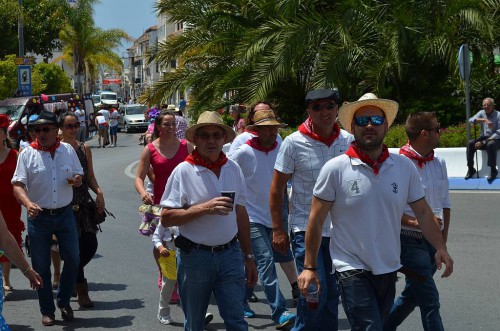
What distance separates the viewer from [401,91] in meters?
24.2

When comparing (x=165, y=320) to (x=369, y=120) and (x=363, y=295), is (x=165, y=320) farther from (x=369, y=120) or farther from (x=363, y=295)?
(x=369, y=120)

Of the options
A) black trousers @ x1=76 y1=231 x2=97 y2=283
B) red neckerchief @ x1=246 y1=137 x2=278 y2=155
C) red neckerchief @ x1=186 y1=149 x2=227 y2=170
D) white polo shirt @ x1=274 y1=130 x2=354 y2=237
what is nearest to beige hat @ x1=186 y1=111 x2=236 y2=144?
red neckerchief @ x1=186 y1=149 x2=227 y2=170

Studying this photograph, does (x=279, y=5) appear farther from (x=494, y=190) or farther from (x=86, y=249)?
(x=86, y=249)

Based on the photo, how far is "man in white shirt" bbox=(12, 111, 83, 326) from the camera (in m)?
7.55

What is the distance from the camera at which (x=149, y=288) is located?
919 centimetres

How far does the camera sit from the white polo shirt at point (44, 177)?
760cm

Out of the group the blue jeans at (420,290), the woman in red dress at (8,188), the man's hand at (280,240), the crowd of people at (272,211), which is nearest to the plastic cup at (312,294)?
the crowd of people at (272,211)

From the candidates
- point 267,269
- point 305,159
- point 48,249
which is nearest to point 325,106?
→ point 305,159

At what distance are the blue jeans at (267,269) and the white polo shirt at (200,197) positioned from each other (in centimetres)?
172

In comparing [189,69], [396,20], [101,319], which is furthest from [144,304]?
[189,69]

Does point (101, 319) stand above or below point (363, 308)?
below

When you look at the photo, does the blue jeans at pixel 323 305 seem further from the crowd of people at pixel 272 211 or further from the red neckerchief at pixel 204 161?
the red neckerchief at pixel 204 161

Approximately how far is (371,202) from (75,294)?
15.6 ft

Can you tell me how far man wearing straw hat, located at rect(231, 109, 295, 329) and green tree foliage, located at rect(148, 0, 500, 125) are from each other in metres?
14.7
